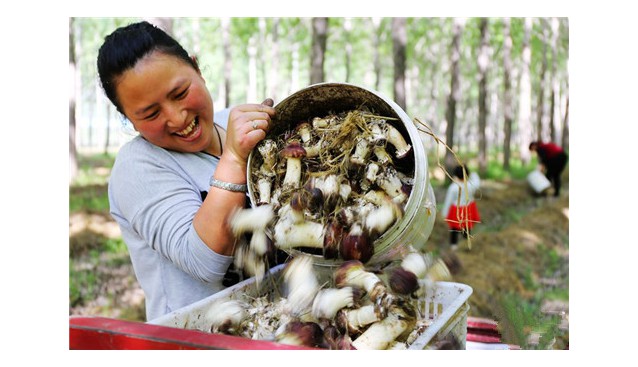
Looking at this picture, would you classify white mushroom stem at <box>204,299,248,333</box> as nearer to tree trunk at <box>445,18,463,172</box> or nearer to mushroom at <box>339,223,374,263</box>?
mushroom at <box>339,223,374,263</box>

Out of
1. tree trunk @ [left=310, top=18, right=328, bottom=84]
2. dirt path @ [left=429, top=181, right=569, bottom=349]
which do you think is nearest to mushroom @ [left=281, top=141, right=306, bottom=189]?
dirt path @ [left=429, top=181, right=569, bottom=349]

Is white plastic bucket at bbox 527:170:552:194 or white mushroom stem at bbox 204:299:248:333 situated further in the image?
white plastic bucket at bbox 527:170:552:194

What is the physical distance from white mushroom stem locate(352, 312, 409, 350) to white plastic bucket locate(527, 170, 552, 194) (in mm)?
5777

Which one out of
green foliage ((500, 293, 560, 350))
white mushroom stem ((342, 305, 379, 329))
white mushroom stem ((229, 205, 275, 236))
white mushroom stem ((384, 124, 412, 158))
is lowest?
green foliage ((500, 293, 560, 350))

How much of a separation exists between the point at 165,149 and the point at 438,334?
2.38 feet

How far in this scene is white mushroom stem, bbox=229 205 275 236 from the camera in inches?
44.8

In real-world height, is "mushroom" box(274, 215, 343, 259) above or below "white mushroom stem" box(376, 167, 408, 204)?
below

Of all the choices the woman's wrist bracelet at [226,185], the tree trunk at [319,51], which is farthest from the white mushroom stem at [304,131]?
the tree trunk at [319,51]

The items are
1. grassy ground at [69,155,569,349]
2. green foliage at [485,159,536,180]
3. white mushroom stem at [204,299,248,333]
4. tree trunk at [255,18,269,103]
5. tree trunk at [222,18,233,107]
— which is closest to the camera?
white mushroom stem at [204,299,248,333]

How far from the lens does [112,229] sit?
3.85 meters

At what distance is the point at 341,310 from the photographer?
3.60 ft

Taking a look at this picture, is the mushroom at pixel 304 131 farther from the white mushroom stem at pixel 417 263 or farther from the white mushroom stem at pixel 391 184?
the white mushroom stem at pixel 417 263
